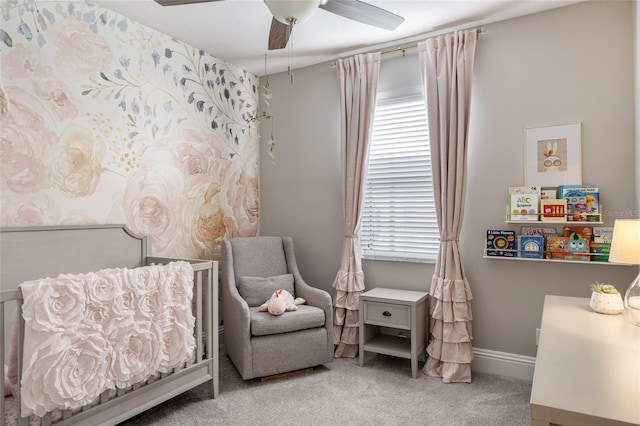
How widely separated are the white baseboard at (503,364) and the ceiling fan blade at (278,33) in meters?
2.56

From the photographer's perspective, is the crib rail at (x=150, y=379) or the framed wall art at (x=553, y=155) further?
the framed wall art at (x=553, y=155)

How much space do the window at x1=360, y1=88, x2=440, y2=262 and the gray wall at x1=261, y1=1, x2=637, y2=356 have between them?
0.15 m

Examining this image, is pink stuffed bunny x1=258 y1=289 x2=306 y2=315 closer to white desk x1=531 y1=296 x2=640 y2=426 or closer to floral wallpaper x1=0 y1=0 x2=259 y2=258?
floral wallpaper x1=0 y1=0 x2=259 y2=258

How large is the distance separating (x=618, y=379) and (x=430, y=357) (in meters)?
1.95

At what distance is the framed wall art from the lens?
2652mm

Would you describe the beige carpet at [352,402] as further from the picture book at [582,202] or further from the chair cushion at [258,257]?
the picture book at [582,202]

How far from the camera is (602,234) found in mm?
2545

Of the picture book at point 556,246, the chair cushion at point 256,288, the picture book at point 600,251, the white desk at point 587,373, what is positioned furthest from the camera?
the chair cushion at point 256,288

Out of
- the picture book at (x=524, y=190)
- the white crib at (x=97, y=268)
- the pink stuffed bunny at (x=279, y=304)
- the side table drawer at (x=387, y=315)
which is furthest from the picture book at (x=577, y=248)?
the white crib at (x=97, y=268)

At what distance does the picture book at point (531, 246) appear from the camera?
271 cm

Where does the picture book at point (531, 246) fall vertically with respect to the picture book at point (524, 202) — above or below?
below

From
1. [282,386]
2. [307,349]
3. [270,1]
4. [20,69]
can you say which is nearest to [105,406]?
[282,386]

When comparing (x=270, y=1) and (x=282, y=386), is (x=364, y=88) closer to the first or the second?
(x=270, y=1)

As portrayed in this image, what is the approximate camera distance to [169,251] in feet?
10.5
